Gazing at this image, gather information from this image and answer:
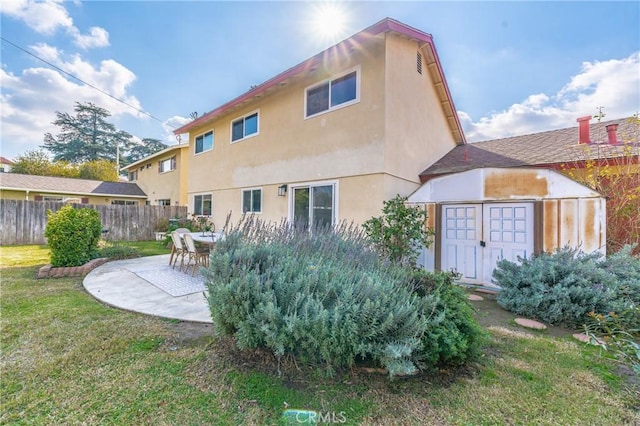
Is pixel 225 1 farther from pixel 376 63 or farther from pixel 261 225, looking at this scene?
pixel 261 225

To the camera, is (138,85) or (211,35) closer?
(211,35)

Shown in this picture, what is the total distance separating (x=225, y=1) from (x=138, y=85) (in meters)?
9.64

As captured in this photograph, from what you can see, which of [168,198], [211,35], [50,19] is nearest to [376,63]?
[211,35]

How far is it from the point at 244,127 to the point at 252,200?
118 inches

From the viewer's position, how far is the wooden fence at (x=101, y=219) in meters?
11.8

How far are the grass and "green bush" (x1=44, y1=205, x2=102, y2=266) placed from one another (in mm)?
3853

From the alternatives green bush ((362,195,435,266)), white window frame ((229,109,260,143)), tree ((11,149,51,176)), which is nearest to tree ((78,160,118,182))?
tree ((11,149,51,176))

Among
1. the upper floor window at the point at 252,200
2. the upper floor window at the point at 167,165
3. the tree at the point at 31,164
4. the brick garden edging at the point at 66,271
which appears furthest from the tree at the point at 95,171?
the brick garden edging at the point at 66,271

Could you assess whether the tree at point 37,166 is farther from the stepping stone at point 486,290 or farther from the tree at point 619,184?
the tree at point 619,184

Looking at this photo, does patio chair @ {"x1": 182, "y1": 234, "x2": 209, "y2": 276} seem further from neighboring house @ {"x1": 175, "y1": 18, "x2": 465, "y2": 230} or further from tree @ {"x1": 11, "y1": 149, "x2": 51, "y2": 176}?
tree @ {"x1": 11, "y1": 149, "x2": 51, "y2": 176}

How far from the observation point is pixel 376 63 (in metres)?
7.09

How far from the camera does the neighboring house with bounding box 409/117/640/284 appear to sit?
5.46m

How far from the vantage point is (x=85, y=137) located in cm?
3534

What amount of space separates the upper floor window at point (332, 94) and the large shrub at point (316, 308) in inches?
231
